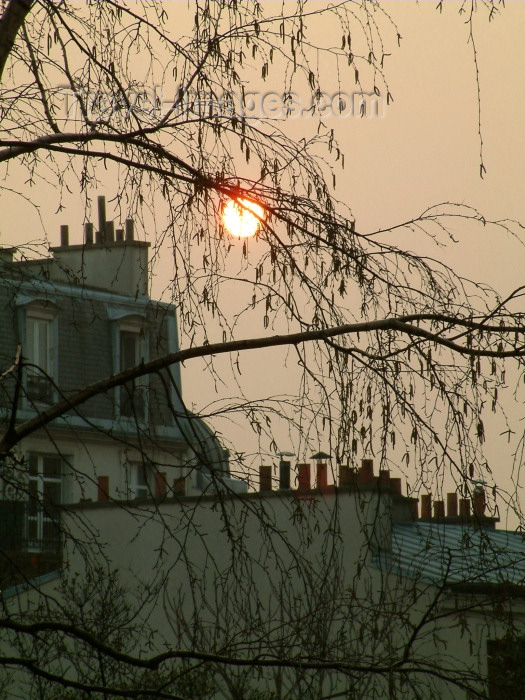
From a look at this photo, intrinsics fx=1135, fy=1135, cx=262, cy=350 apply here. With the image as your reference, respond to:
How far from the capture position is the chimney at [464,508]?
3.94 meters

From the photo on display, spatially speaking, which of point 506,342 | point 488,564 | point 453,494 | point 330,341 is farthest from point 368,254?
point 488,564

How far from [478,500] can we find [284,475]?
76 cm

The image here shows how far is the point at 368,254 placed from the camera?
14.8 ft

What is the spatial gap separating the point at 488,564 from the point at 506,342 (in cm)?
78

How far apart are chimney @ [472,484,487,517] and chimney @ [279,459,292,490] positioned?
2.36 feet

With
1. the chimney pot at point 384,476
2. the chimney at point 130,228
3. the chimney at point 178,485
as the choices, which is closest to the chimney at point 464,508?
the chimney pot at point 384,476

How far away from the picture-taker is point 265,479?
429cm

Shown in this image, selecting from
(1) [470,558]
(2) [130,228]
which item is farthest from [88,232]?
(1) [470,558]

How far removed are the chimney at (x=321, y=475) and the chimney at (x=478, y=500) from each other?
56cm

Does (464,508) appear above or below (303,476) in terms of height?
below

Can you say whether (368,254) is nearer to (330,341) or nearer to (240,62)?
(330,341)

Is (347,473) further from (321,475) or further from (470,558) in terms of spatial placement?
(470,558)

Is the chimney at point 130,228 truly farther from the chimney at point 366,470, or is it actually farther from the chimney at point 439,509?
the chimney at point 439,509

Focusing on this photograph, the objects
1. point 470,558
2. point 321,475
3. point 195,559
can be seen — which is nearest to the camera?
point 321,475
